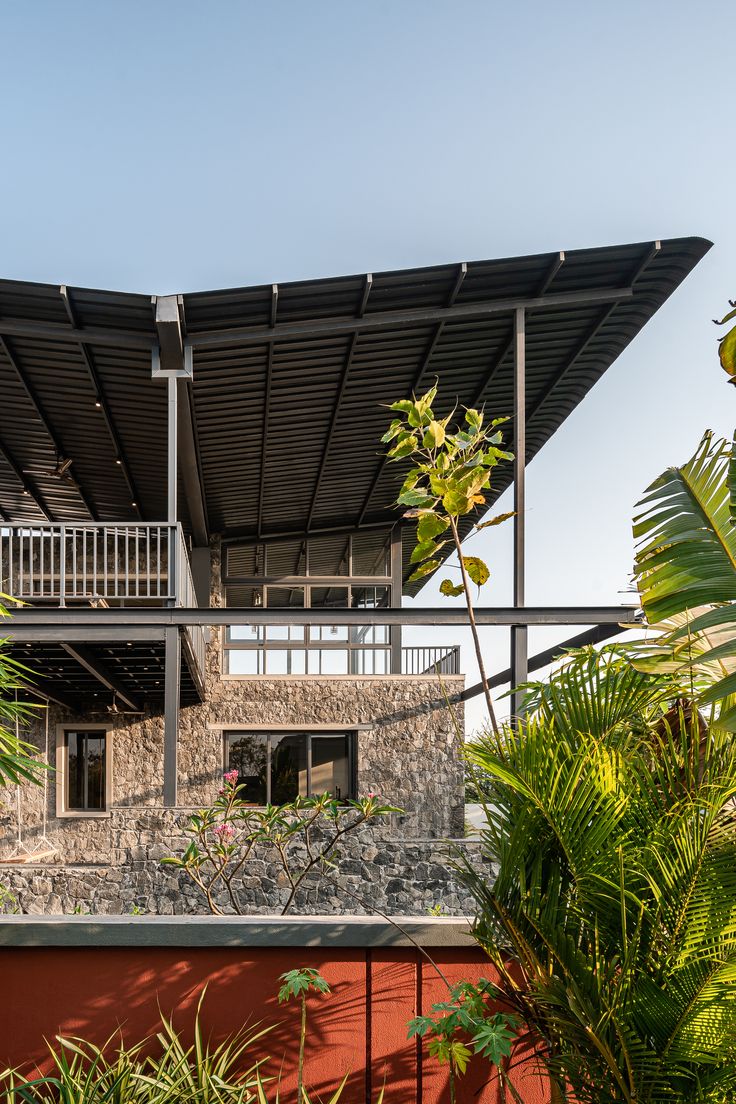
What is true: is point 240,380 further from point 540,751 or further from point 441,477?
point 540,751

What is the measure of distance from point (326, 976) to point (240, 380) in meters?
9.49

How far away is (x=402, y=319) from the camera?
11.0 m

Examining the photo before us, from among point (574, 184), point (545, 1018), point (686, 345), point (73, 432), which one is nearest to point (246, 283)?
point (574, 184)

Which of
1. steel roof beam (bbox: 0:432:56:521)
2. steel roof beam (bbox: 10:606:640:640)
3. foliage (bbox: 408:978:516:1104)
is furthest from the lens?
steel roof beam (bbox: 0:432:56:521)

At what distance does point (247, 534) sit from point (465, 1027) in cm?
1564

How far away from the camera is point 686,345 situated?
578 inches

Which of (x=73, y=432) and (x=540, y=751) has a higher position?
(x=73, y=432)

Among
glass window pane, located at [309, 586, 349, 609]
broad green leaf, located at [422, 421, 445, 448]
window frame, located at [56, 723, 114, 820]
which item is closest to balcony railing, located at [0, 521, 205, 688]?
window frame, located at [56, 723, 114, 820]

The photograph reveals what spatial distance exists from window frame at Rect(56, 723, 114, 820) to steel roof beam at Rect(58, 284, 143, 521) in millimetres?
3998

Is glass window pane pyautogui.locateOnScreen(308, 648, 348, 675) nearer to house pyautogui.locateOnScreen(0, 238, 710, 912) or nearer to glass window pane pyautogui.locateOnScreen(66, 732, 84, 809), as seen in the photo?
house pyautogui.locateOnScreen(0, 238, 710, 912)

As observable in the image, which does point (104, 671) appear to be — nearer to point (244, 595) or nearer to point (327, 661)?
point (327, 661)

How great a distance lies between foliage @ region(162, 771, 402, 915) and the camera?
845 cm

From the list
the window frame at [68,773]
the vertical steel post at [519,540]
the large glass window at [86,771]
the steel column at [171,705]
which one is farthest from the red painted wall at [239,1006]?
the large glass window at [86,771]

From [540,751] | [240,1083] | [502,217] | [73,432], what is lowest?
[240,1083]
